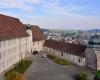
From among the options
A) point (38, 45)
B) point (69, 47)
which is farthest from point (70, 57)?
point (38, 45)

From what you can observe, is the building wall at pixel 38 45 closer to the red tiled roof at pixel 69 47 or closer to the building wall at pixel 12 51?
the red tiled roof at pixel 69 47

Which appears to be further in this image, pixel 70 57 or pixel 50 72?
pixel 70 57

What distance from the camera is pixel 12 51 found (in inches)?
2076

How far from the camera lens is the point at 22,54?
6297cm

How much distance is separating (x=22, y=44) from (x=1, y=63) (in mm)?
Answer: 18322

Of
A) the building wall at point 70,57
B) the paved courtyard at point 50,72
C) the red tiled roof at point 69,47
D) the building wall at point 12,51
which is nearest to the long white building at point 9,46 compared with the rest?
the building wall at point 12,51

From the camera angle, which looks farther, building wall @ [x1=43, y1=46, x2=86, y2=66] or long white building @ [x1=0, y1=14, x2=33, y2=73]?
building wall @ [x1=43, y1=46, x2=86, y2=66]

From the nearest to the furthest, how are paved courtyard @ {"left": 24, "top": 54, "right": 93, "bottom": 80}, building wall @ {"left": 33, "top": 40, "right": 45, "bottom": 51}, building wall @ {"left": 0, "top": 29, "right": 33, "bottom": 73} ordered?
paved courtyard @ {"left": 24, "top": 54, "right": 93, "bottom": 80}, building wall @ {"left": 0, "top": 29, "right": 33, "bottom": 73}, building wall @ {"left": 33, "top": 40, "right": 45, "bottom": 51}

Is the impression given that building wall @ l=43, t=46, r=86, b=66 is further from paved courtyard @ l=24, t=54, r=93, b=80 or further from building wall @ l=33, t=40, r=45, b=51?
building wall @ l=33, t=40, r=45, b=51

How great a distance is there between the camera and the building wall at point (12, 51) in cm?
4608

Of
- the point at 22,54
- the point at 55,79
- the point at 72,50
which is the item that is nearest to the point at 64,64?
the point at 72,50

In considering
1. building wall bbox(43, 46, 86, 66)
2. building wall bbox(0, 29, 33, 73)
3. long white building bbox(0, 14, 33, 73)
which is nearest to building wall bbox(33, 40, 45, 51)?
building wall bbox(43, 46, 86, 66)

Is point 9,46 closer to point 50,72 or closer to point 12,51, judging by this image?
point 12,51

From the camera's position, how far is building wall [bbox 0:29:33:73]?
46.1m
